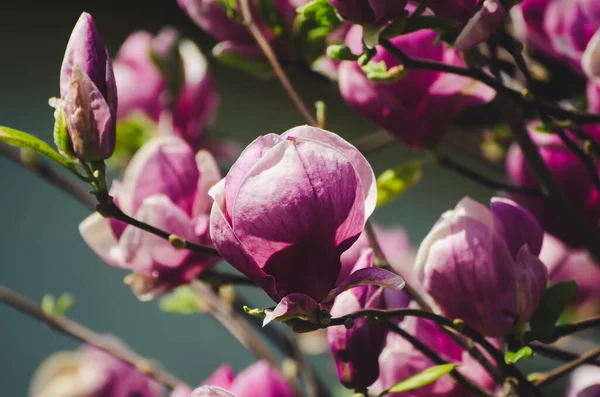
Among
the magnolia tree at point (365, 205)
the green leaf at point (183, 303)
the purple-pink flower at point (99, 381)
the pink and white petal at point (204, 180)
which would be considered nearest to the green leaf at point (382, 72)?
the magnolia tree at point (365, 205)

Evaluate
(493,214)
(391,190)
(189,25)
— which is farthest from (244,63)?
(189,25)

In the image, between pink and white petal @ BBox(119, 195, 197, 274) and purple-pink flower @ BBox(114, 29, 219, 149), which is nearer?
pink and white petal @ BBox(119, 195, 197, 274)

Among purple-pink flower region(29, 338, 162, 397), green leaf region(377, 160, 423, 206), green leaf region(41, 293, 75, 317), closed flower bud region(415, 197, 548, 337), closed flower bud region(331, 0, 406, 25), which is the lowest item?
purple-pink flower region(29, 338, 162, 397)

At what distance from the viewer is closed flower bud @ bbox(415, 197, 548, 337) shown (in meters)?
0.37

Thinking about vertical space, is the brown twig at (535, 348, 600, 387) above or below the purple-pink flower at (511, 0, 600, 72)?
below

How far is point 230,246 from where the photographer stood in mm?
312

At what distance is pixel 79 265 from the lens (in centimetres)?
222

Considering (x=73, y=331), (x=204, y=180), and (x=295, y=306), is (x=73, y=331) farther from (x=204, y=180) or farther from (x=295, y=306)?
(x=295, y=306)

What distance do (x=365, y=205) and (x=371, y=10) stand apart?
10 centimetres

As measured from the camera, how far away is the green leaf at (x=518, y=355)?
0.35 m

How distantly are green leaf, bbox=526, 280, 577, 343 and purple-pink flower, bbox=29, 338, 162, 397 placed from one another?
0.43 metres

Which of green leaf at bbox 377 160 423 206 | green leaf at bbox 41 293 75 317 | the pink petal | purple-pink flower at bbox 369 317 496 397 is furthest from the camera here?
green leaf at bbox 41 293 75 317

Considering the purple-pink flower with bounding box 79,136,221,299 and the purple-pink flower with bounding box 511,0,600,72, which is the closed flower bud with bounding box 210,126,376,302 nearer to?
the purple-pink flower with bounding box 79,136,221,299

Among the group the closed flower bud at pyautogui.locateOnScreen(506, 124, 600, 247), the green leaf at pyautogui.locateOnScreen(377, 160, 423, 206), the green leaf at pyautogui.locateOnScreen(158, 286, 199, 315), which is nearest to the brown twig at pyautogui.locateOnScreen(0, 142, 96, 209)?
the green leaf at pyautogui.locateOnScreen(158, 286, 199, 315)
